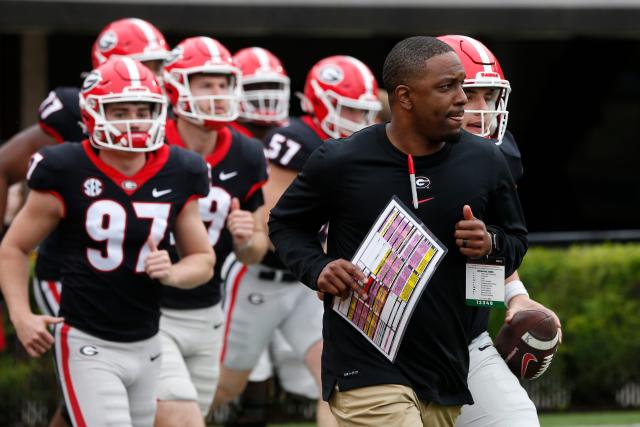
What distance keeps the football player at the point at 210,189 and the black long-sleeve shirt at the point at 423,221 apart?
1.67 metres

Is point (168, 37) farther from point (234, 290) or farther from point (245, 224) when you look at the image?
point (245, 224)

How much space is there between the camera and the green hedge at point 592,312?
9.16 metres

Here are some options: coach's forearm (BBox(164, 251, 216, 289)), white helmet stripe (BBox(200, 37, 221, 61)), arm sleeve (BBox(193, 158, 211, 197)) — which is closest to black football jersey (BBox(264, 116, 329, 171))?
white helmet stripe (BBox(200, 37, 221, 61))

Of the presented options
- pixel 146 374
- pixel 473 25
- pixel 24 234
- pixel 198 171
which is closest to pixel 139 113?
pixel 198 171

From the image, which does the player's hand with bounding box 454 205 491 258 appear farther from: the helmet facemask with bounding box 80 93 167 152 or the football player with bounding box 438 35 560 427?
the helmet facemask with bounding box 80 93 167 152

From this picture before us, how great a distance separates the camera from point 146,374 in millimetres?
5535

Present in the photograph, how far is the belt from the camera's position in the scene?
7133 mm

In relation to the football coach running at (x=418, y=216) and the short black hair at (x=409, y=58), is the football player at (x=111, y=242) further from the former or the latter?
the short black hair at (x=409, y=58)

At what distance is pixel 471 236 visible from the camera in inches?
165

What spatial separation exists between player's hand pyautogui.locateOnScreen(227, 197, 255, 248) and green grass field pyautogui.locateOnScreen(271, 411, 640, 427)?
3.08 m

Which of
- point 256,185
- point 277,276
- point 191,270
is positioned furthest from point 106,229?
point 277,276

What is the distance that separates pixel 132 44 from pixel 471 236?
11.3 ft

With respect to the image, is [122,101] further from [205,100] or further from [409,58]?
[409,58]

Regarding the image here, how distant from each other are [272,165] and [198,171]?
133 cm
